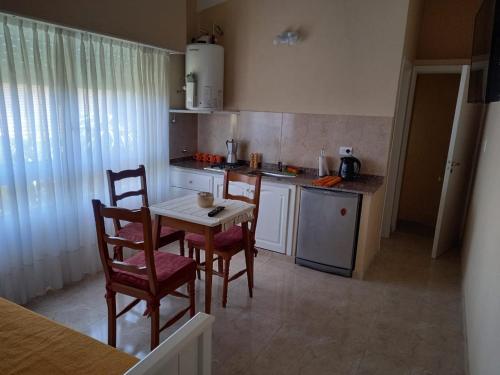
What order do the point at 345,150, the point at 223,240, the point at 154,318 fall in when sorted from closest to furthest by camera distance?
the point at 154,318 → the point at 223,240 → the point at 345,150

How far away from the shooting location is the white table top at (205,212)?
2.15 meters


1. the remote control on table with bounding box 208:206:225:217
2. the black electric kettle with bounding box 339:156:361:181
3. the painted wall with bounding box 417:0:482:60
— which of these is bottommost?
the remote control on table with bounding box 208:206:225:217

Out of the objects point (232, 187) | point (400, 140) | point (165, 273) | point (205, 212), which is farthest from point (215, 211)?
point (400, 140)

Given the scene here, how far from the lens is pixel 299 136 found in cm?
371

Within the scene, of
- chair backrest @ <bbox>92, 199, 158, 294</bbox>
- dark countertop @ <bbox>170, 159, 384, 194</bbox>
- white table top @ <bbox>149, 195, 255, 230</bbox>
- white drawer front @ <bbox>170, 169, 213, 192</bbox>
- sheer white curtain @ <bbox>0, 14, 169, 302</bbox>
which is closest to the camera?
chair backrest @ <bbox>92, 199, 158, 294</bbox>

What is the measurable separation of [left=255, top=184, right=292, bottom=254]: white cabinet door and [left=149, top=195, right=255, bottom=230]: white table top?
819 millimetres

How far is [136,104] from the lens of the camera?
125 inches

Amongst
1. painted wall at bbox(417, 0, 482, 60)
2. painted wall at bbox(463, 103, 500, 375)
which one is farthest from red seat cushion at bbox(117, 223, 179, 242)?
painted wall at bbox(417, 0, 482, 60)

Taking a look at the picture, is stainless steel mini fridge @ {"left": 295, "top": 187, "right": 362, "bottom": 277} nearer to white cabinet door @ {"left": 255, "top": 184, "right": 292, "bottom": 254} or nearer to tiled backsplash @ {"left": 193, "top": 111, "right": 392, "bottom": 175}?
white cabinet door @ {"left": 255, "top": 184, "right": 292, "bottom": 254}

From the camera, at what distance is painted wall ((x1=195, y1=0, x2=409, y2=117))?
310cm

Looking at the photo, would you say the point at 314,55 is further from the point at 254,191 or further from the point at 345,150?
the point at 254,191

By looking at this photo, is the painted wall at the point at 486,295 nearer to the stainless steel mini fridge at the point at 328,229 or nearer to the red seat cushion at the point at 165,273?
the stainless steel mini fridge at the point at 328,229

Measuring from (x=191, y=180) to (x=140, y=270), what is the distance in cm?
195

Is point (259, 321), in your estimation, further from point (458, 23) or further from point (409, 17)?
point (458, 23)
